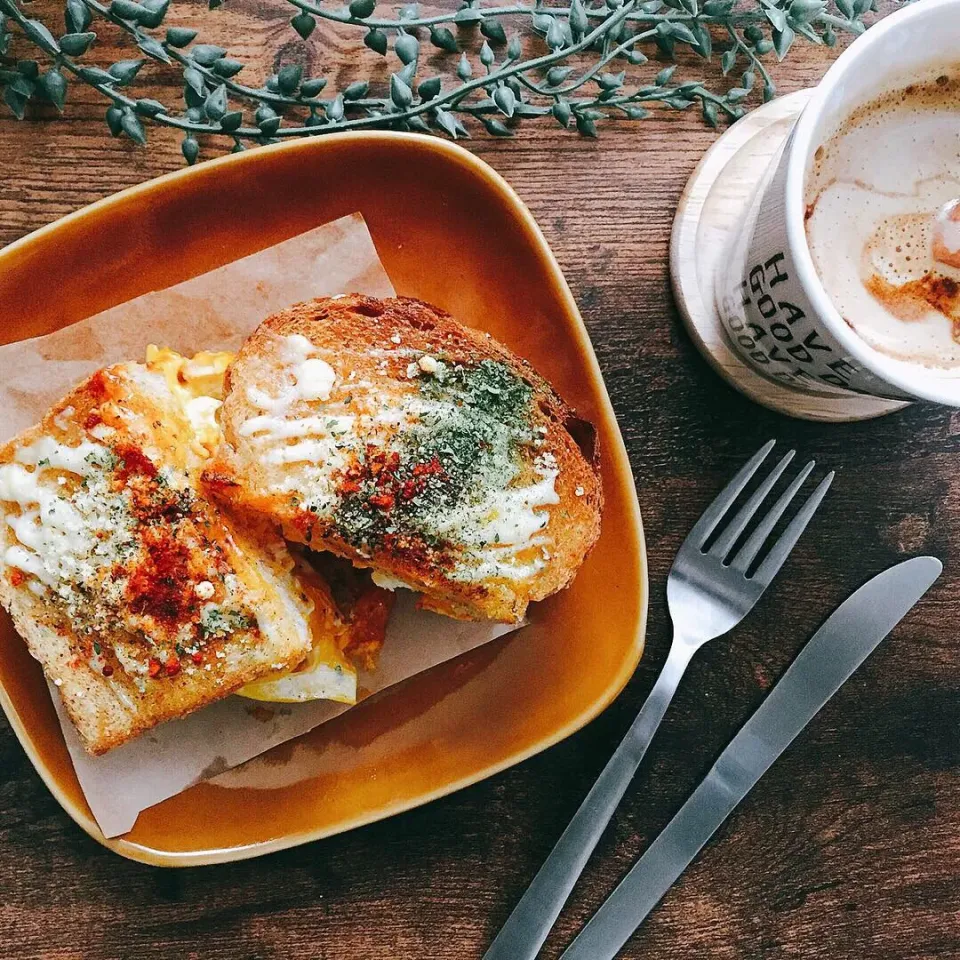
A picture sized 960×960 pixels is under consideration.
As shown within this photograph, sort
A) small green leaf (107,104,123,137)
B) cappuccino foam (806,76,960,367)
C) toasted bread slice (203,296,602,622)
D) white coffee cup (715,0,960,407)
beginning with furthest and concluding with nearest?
small green leaf (107,104,123,137) < toasted bread slice (203,296,602,622) < cappuccino foam (806,76,960,367) < white coffee cup (715,0,960,407)

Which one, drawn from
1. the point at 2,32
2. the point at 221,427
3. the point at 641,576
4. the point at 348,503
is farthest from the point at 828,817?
the point at 2,32

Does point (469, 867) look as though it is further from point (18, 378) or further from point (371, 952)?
point (18, 378)

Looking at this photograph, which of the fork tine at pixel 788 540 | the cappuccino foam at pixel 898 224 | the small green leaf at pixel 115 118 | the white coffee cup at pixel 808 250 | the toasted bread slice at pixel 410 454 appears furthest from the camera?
the fork tine at pixel 788 540

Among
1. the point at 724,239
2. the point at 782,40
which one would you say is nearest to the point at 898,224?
the point at 724,239

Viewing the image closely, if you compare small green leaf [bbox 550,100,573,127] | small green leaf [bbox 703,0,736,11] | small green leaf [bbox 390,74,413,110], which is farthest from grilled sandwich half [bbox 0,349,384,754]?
small green leaf [bbox 703,0,736,11]

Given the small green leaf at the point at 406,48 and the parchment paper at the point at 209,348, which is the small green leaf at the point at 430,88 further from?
the parchment paper at the point at 209,348

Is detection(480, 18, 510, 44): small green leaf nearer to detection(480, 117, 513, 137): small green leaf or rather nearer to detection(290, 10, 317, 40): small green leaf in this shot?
detection(480, 117, 513, 137): small green leaf

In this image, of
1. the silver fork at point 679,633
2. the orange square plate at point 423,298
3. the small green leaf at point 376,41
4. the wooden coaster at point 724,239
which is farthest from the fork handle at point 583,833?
the small green leaf at point 376,41
